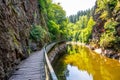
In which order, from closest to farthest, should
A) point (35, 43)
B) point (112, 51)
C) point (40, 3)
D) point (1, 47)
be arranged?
point (1, 47) < point (35, 43) < point (112, 51) < point (40, 3)

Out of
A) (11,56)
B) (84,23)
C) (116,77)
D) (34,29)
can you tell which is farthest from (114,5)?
(84,23)

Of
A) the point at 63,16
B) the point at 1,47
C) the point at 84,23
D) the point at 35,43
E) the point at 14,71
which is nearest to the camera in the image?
the point at 1,47

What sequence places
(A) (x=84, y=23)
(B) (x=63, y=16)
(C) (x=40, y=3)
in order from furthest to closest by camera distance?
(A) (x=84, y=23)
(B) (x=63, y=16)
(C) (x=40, y=3)

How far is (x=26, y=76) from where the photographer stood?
10875mm

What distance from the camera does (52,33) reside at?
50.8m

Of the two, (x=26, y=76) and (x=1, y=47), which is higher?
(x=1, y=47)

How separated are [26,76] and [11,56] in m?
2.36

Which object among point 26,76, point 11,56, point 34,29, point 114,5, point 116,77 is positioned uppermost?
point 114,5

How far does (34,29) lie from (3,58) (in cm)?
1760

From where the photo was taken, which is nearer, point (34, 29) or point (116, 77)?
point (116, 77)

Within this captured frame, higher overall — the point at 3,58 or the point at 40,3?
the point at 40,3

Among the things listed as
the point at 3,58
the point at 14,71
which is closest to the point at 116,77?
the point at 14,71

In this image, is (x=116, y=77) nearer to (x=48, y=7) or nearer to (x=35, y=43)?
(x=35, y=43)

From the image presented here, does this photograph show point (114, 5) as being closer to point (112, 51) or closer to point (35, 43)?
point (112, 51)
